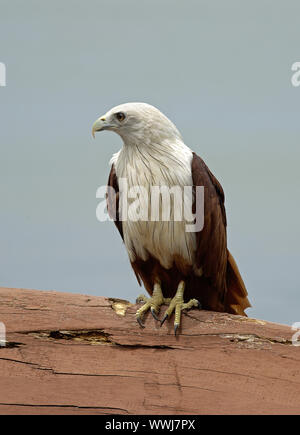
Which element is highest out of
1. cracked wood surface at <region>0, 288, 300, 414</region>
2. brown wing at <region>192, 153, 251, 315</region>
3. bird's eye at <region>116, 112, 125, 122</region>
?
bird's eye at <region>116, 112, 125, 122</region>

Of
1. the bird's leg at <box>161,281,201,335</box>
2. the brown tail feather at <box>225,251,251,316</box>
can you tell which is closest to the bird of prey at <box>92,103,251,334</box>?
the bird's leg at <box>161,281,201,335</box>

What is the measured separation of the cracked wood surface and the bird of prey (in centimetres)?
20

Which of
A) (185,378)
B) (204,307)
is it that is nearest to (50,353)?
(185,378)

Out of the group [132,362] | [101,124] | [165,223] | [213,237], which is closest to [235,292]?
[213,237]

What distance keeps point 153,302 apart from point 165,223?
21.8 inches

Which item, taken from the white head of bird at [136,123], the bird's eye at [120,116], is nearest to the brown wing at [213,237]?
the white head of bird at [136,123]

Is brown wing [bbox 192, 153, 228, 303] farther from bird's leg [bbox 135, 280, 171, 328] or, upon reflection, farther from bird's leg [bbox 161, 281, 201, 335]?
bird's leg [bbox 135, 280, 171, 328]

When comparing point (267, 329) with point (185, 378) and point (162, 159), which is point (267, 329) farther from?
point (162, 159)

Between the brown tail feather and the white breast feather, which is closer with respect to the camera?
the white breast feather

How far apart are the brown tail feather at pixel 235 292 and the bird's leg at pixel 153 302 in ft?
1.94

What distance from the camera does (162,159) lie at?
4195mm

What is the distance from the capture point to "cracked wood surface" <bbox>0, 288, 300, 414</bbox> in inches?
153
